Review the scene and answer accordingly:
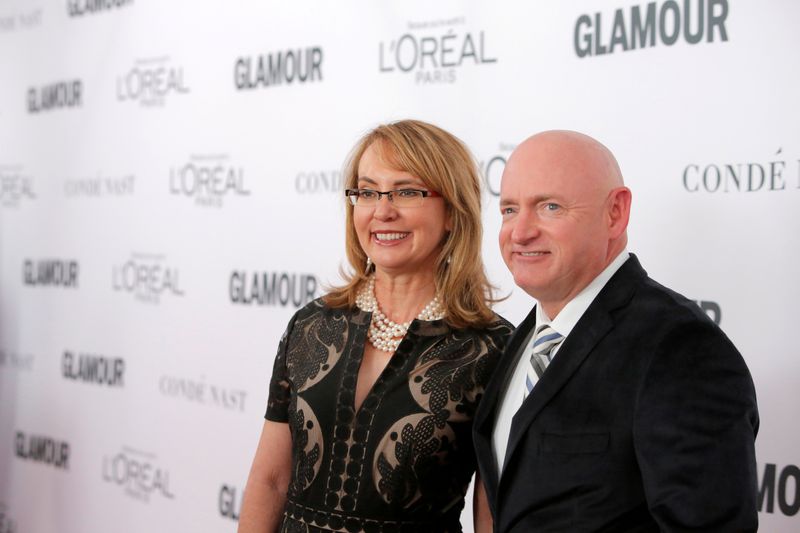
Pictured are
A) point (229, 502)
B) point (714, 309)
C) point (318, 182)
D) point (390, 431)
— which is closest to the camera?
point (390, 431)

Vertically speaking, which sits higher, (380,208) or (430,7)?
(430,7)

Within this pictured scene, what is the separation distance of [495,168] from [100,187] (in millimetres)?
2299

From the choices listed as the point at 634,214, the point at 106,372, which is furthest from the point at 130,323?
the point at 634,214

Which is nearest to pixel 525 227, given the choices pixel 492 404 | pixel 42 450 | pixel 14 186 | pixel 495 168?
pixel 492 404

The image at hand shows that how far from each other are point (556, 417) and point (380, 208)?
660mm

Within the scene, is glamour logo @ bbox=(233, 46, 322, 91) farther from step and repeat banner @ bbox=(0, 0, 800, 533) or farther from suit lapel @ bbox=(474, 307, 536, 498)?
suit lapel @ bbox=(474, 307, 536, 498)

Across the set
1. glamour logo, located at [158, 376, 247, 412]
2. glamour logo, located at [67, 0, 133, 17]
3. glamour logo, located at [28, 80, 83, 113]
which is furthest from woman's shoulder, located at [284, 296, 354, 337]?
glamour logo, located at [28, 80, 83, 113]

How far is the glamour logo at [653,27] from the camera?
249 centimetres

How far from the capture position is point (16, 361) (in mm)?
5117

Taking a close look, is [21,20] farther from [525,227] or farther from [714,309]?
[525,227]

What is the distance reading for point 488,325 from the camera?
2.15 meters

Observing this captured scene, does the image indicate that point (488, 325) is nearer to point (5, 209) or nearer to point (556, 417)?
point (556, 417)

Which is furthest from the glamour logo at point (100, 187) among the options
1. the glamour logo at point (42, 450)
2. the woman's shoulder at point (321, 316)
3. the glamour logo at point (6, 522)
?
the woman's shoulder at point (321, 316)

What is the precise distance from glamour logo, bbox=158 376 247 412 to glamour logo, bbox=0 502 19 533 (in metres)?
1.56
